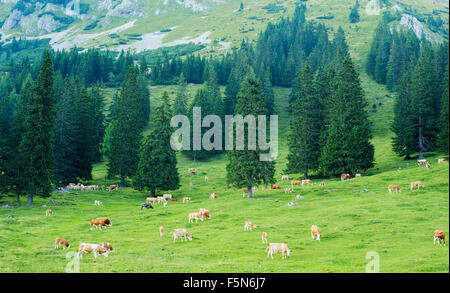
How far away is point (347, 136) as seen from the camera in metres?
68.6

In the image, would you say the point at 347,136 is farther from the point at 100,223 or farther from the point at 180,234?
the point at 100,223

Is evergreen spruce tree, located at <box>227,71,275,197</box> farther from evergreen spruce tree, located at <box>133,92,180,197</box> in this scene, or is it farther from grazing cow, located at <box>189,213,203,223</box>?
evergreen spruce tree, located at <box>133,92,180,197</box>

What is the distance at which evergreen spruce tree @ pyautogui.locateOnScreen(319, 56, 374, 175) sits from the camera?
222ft

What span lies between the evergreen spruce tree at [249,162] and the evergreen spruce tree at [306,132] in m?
17.9

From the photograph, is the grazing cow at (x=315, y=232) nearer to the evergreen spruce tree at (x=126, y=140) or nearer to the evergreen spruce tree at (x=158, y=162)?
the evergreen spruce tree at (x=158, y=162)

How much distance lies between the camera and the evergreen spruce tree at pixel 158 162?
68.7 metres

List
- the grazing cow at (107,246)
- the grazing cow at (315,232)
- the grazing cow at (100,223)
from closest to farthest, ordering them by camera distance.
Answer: the grazing cow at (107,246), the grazing cow at (315,232), the grazing cow at (100,223)

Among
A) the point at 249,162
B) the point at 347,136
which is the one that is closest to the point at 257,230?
the point at 249,162

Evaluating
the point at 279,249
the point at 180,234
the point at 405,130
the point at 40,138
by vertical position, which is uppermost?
the point at 40,138

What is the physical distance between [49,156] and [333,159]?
44267mm

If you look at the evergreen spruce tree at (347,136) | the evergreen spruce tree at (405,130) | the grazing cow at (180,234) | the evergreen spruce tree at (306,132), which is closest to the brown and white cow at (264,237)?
the grazing cow at (180,234)

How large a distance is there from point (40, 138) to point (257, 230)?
123ft

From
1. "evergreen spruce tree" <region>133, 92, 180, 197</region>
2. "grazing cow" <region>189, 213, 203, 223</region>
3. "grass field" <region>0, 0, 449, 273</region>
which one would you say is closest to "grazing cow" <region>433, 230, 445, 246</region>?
"grass field" <region>0, 0, 449, 273</region>
